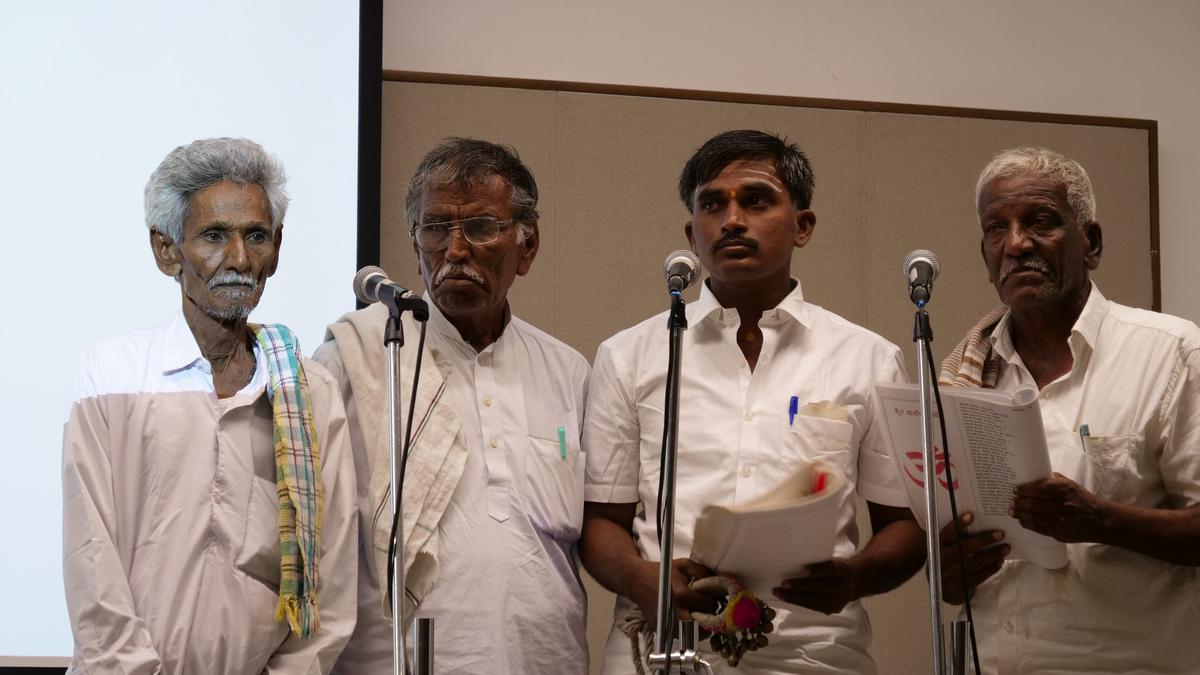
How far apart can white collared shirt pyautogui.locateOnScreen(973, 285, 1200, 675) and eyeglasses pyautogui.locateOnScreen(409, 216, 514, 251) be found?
1230mm

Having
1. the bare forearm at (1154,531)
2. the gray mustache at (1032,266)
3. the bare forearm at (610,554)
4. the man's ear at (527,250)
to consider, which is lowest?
the bare forearm at (610,554)

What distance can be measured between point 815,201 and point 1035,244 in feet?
6.37

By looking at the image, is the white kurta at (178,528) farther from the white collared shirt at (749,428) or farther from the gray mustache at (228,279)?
the white collared shirt at (749,428)

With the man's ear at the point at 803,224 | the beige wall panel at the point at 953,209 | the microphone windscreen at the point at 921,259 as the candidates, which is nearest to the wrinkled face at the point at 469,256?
A: the man's ear at the point at 803,224

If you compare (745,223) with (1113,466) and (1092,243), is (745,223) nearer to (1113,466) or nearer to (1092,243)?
(1092,243)

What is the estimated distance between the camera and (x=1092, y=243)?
119 inches

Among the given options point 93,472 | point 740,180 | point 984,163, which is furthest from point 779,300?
point 984,163

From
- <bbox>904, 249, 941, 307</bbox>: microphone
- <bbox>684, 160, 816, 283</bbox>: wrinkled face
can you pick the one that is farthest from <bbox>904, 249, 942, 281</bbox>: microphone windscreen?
<bbox>684, 160, 816, 283</bbox>: wrinkled face

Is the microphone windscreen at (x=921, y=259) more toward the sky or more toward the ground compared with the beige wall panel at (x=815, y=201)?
more toward the ground

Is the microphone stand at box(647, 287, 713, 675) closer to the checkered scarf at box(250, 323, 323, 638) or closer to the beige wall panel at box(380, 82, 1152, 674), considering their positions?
the checkered scarf at box(250, 323, 323, 638)

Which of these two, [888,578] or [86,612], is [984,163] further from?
[86,612]

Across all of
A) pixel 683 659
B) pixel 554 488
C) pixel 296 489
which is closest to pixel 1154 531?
pixel 683 659

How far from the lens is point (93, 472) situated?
2.51 metres

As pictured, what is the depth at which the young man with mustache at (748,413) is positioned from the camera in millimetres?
2797
